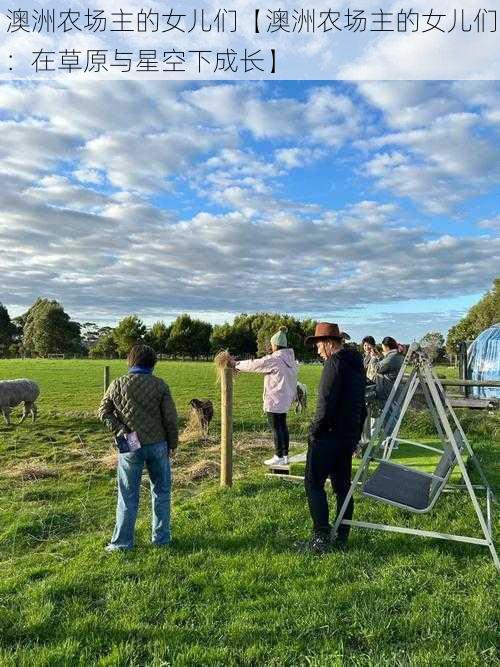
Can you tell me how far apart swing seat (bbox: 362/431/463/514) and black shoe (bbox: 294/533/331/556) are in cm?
60

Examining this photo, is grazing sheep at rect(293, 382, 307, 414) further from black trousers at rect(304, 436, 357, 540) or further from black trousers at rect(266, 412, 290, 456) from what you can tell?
black trousers at rect(304, 436, 357, 540)

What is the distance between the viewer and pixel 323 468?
18.6 ft

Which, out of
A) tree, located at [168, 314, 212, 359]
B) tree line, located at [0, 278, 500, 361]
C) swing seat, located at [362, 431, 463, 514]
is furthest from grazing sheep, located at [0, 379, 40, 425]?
tree, located at [168, 314, 212, 359]

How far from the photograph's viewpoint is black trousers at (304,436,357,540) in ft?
18.5

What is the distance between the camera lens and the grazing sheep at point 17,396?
16264mm

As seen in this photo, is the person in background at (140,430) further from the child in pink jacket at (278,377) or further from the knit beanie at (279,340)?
the knit beanie at (279,340)

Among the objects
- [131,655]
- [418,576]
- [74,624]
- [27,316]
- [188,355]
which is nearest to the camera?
[131,655]

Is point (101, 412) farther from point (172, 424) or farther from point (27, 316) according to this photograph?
point (27, 316)

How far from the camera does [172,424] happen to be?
19.2ft

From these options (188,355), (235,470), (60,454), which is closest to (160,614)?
(235,470)

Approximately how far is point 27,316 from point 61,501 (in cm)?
12166

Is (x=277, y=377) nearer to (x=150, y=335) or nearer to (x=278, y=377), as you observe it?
(x=278, y=377)

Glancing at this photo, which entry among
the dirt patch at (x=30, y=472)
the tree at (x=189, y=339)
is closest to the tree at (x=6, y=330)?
the tree at (x=189, y=339)

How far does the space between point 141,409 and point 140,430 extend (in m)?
0.21
